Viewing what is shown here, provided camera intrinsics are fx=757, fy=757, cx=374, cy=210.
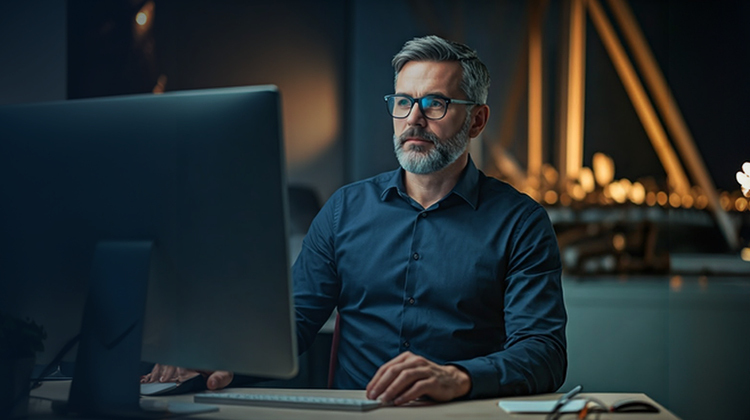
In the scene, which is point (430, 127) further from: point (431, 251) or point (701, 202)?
point (701, 202)

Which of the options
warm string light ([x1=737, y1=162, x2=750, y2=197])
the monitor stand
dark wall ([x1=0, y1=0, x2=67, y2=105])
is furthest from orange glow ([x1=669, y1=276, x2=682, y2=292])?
the monitor stand

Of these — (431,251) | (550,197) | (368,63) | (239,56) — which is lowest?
(431,251)

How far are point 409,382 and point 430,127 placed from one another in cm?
67

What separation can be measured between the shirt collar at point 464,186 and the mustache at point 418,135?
114 mm

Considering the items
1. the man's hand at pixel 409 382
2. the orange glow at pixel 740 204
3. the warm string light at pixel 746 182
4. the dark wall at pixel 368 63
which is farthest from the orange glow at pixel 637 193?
the man's hand at pixel 409 382

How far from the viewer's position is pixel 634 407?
3.77 feet

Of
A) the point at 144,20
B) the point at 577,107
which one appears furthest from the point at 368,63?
the point at 144,20

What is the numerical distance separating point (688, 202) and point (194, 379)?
288 centimetres

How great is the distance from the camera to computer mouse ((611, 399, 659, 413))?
44.2 inches

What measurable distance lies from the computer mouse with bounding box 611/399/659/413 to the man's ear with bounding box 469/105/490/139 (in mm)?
781

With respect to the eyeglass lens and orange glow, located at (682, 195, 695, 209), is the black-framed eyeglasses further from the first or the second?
orange glow, located at (682, 195, 695, 209)

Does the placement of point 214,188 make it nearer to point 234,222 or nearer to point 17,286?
point 234,222

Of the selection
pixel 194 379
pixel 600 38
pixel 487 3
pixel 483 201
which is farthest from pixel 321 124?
pixel 194 379

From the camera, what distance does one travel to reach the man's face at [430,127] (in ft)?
5.39
